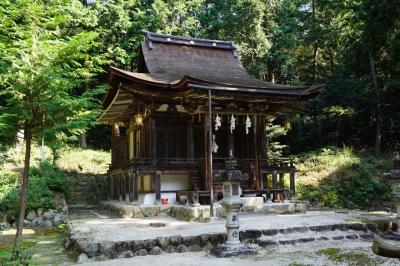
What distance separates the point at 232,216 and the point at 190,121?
25.2ft


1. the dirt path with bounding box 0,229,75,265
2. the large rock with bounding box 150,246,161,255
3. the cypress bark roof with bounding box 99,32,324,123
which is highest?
the cypress bark roof with bounding box 99,32,324,123

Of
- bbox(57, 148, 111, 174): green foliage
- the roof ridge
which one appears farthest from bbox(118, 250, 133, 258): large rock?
bbox(57, 148, 111, 174): green foliage

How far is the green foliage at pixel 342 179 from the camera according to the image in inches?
762

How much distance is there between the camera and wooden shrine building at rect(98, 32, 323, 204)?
1359 cm

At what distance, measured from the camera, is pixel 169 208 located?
1367 cm

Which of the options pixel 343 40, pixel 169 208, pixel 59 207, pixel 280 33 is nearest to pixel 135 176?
pixel 169 208

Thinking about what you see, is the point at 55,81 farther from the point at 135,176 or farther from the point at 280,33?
the point at 280,33

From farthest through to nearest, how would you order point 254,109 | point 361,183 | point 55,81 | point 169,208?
point 361,183, point 254,109, point 169,208, point 55,81

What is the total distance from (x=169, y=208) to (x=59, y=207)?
5473mm

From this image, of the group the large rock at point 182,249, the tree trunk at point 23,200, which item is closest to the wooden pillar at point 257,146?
the large rock at point 182,249

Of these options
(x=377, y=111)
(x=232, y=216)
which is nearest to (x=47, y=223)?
(x=232, y=216)

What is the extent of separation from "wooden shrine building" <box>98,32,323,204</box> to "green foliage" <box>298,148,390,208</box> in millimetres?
4752

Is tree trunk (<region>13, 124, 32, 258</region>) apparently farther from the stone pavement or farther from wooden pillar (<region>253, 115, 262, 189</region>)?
wooden pillar (<region>253, 115, 262, 189</region>)

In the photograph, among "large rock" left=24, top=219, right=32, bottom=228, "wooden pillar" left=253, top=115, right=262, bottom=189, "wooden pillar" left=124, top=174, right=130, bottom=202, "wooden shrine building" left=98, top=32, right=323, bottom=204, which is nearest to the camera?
"wooden shrine building" left=98, top=32, right=323, bottom=204
